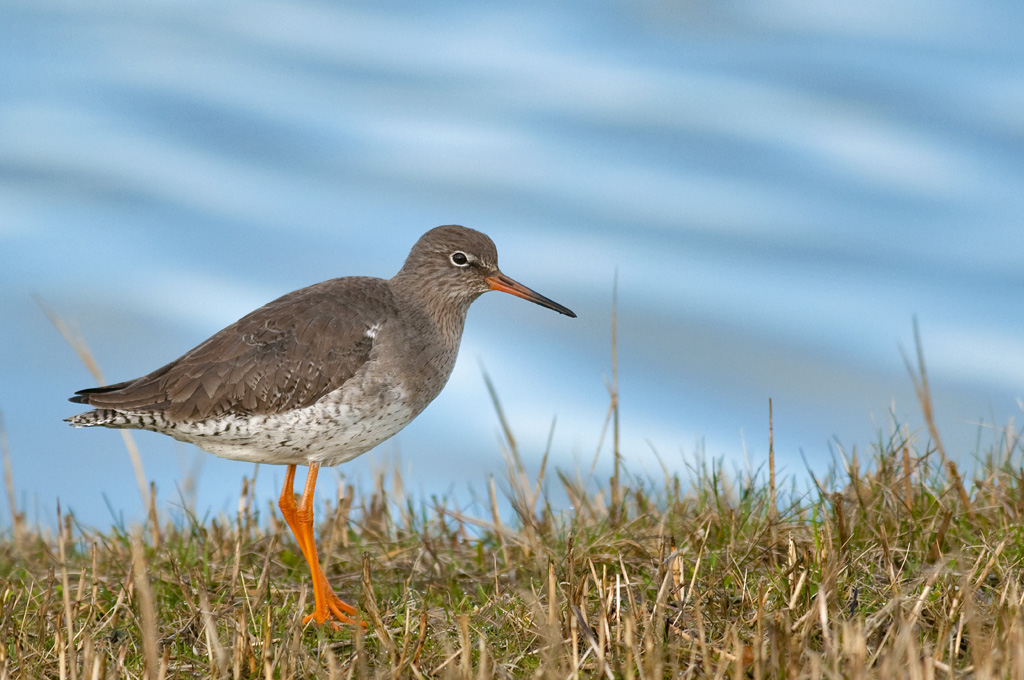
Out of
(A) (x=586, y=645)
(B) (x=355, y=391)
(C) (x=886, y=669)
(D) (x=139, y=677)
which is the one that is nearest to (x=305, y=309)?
(B) (x=355, y=391)

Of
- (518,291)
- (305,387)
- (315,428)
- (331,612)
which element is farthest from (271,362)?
(518,291)

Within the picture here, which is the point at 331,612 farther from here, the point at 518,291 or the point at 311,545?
the point at 518,291

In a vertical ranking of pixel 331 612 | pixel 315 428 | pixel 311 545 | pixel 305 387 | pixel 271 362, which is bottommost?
pixel 331 612

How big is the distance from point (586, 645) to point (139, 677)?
1.87 metres

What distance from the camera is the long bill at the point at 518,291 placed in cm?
676

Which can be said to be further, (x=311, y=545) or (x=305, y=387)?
(x=311, y=545)

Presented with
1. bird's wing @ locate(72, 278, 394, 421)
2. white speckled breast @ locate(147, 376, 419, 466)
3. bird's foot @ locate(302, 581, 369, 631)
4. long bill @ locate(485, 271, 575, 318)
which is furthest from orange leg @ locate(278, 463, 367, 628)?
long bill @ locate(485, 271, 575, 318)

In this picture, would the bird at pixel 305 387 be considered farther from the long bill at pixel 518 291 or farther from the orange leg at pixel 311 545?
the long bill at pixel 518 291

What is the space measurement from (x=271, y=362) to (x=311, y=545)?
105 centimetres

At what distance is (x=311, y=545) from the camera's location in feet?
20.0

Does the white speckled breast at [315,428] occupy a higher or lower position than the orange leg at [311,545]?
higher

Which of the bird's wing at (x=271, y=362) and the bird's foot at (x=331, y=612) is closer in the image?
the bird's foot at (x=331, y=612)

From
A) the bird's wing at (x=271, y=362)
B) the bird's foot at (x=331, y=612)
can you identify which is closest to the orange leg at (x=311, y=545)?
the bird's foot at (x=331, y=612)

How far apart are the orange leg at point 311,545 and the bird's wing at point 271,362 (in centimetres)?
58
